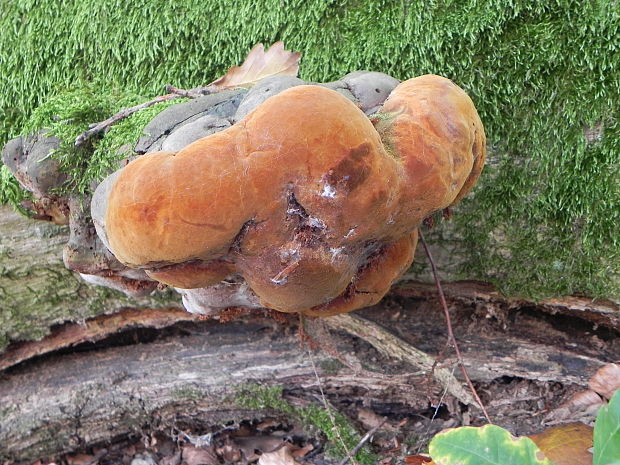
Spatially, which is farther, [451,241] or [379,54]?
[451,241]

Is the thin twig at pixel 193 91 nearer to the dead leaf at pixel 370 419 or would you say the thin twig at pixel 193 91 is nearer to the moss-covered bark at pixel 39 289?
the moss-covered bark at pixel 39 289

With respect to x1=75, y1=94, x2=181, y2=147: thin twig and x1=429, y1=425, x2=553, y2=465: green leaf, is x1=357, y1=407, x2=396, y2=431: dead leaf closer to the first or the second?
x1=429, y1=425, x2=553, y2=465: green leaf

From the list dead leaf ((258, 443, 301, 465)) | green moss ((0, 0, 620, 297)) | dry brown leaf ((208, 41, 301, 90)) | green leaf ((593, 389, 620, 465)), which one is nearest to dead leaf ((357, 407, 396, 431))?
dead leaf ((258, 443, 301, 465))

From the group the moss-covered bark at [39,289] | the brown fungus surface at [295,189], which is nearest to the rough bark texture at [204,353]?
the moss-covered bark at [39,289]

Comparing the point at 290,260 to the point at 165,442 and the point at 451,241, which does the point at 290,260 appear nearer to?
the point at 451,241

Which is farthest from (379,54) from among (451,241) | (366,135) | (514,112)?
(366,135)

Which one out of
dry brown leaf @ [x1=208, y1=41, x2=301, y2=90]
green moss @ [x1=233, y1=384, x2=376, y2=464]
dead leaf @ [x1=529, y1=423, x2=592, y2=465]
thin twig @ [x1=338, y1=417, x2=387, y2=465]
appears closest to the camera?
dead leaf @ [x1=529, y1=423, x2=592, y2=465]

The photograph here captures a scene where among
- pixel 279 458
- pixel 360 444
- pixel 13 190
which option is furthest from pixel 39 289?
pixel 360 444
